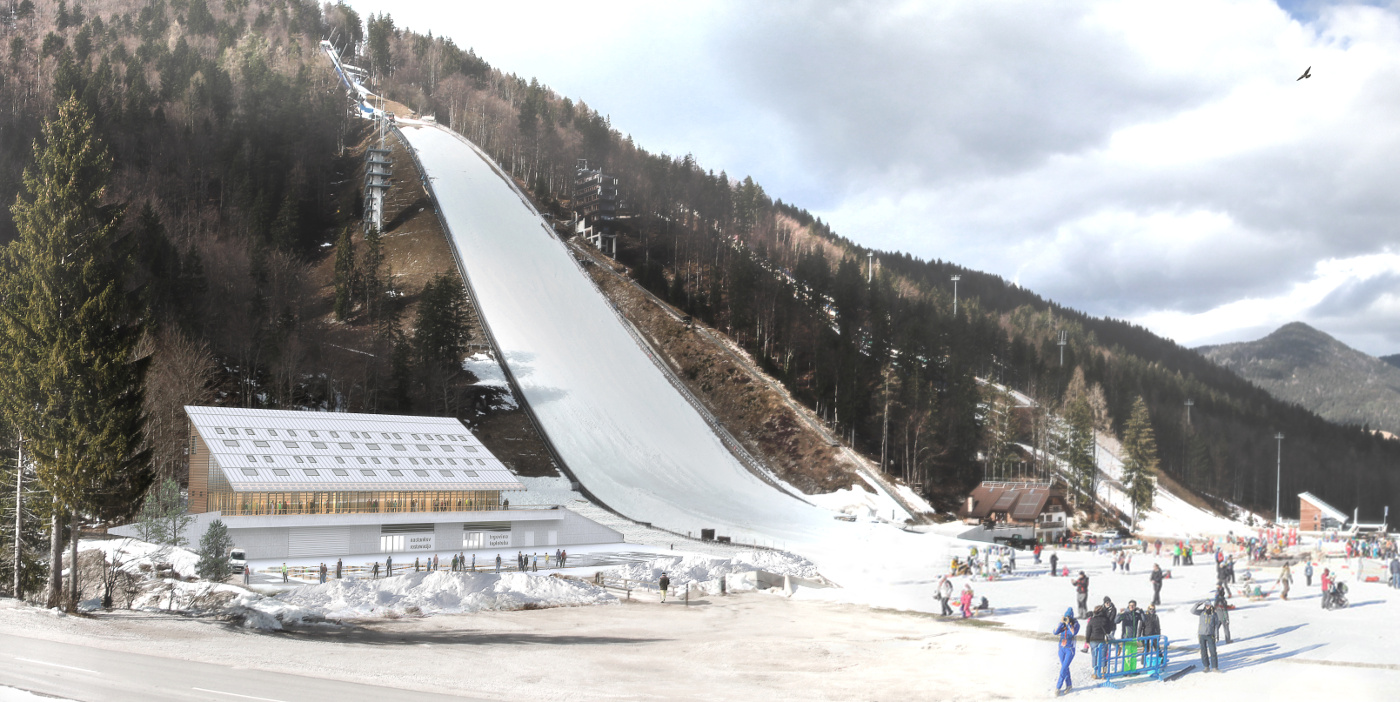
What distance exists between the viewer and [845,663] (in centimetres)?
A: 1775

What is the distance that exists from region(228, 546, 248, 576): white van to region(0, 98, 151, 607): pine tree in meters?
7.68

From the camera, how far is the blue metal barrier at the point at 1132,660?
50.4 feet

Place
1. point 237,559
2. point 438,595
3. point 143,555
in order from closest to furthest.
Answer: point 438,595 → point 143,555 → point 237,559

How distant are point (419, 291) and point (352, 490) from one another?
117 ft

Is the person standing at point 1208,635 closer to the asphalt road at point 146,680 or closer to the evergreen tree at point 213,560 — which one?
the asphalt road at point 146,680

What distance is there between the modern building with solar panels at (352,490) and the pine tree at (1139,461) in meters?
39.9

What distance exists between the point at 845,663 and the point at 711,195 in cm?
9823

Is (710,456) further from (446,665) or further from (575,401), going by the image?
(446,665)

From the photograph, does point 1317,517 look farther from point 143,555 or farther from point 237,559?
point 143,555

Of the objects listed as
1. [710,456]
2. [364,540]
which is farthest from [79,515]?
[710,456]

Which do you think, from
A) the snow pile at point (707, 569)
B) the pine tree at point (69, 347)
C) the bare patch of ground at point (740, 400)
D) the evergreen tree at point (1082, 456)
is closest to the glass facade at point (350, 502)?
the snow pile at point (707, 569)

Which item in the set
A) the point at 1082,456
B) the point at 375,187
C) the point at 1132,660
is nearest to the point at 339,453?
the point at 1132,660

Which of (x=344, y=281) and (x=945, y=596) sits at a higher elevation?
(x=344, y=281)

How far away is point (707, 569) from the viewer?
3028 centimetres
